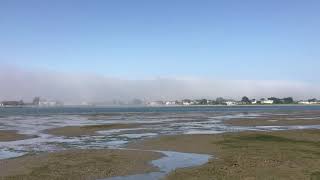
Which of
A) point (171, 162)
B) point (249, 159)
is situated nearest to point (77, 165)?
point (171, 162)

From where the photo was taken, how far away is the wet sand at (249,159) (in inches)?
711

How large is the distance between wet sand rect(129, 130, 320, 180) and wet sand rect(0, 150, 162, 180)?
2795 mm

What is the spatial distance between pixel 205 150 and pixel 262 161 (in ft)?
23.2

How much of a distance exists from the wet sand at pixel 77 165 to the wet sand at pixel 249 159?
9.17 ft

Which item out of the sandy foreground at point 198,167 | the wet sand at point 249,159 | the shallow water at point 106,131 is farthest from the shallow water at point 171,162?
the shallow water at point 106,131

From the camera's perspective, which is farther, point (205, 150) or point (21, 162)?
point (205, 150)

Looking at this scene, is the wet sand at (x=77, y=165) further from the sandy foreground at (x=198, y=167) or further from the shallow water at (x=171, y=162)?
the shallow water at (x=171, y=162)

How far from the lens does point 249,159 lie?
22.2 meters

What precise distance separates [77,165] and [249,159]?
815 centimetres

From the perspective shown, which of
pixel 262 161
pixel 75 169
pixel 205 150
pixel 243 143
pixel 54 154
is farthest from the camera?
pixel 243 143

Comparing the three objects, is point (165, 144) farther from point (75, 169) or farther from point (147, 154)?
point (75, 169)

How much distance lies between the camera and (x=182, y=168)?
67.2ft

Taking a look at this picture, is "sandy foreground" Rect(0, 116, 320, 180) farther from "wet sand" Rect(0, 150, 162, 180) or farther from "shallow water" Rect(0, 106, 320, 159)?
"shallow water" Rect(0, 106, 320, 159)

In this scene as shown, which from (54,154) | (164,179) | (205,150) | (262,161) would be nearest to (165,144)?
(205,150)
